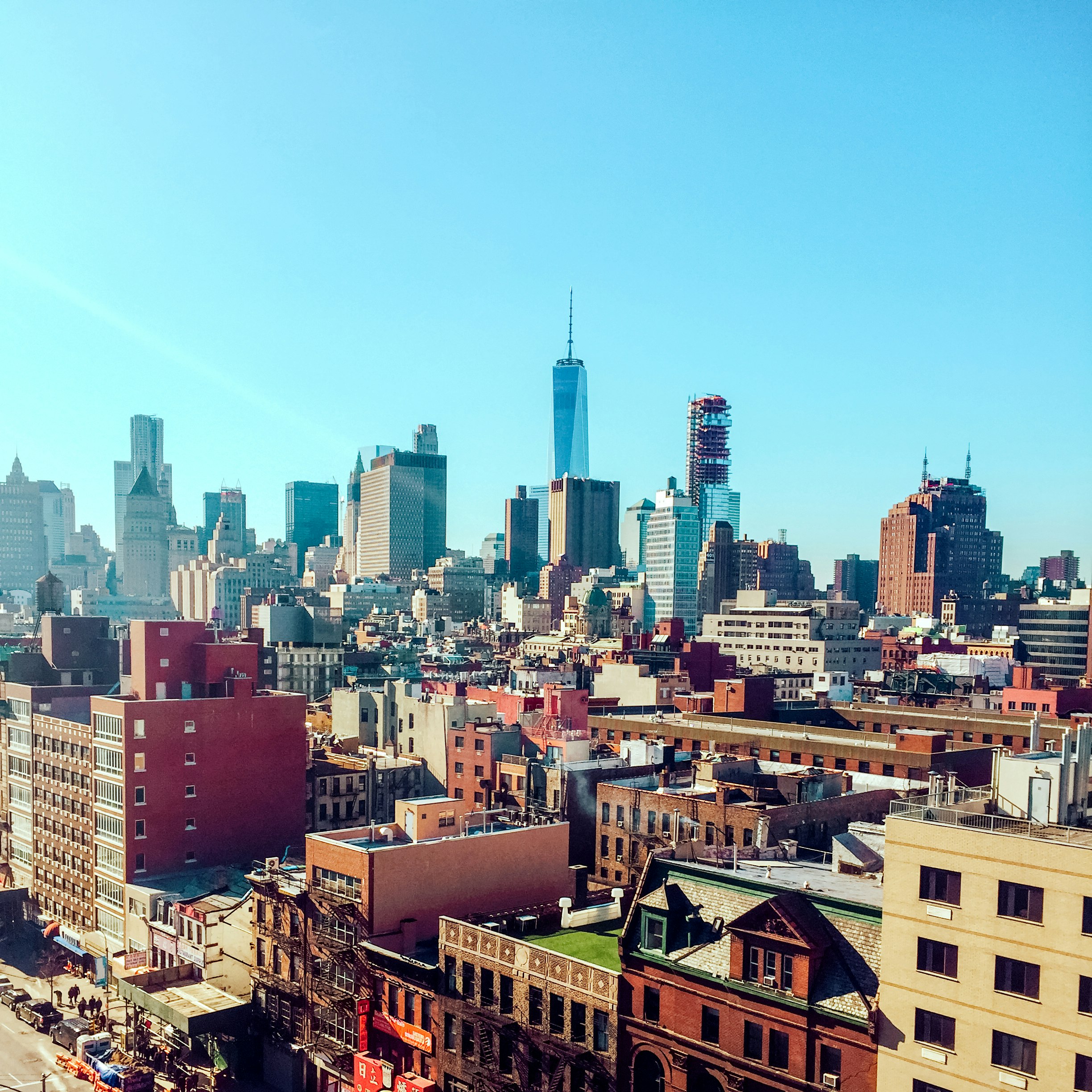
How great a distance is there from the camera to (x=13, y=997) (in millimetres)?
79562

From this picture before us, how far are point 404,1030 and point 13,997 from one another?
37.9m

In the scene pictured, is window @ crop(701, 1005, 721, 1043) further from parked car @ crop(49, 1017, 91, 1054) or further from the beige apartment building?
parked car @ crop(49, 1017, 91, 1054)

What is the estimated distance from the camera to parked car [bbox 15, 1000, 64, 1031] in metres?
75.4

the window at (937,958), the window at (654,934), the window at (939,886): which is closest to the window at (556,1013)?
the window at (654,934)

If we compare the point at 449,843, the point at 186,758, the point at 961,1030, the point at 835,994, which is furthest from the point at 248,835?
the point at 961,1030

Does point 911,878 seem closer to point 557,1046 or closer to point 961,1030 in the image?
point 961,1030

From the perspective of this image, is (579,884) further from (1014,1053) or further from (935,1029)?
(1014,1053)

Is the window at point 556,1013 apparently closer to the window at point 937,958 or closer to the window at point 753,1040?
the window at point 753,1040

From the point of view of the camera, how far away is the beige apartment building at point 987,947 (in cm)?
3456

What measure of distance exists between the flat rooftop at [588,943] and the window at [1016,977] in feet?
60.6

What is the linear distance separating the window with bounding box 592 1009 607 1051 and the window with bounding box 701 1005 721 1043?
5262 mm

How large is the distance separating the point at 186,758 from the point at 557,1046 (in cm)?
4468

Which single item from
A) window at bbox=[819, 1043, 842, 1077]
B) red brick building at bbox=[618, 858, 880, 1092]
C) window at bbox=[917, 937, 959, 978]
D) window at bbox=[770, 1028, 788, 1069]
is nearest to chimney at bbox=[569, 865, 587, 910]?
red brick building at bbox=[618, 858, 880, 1092]

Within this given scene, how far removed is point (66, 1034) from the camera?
2847 inches
